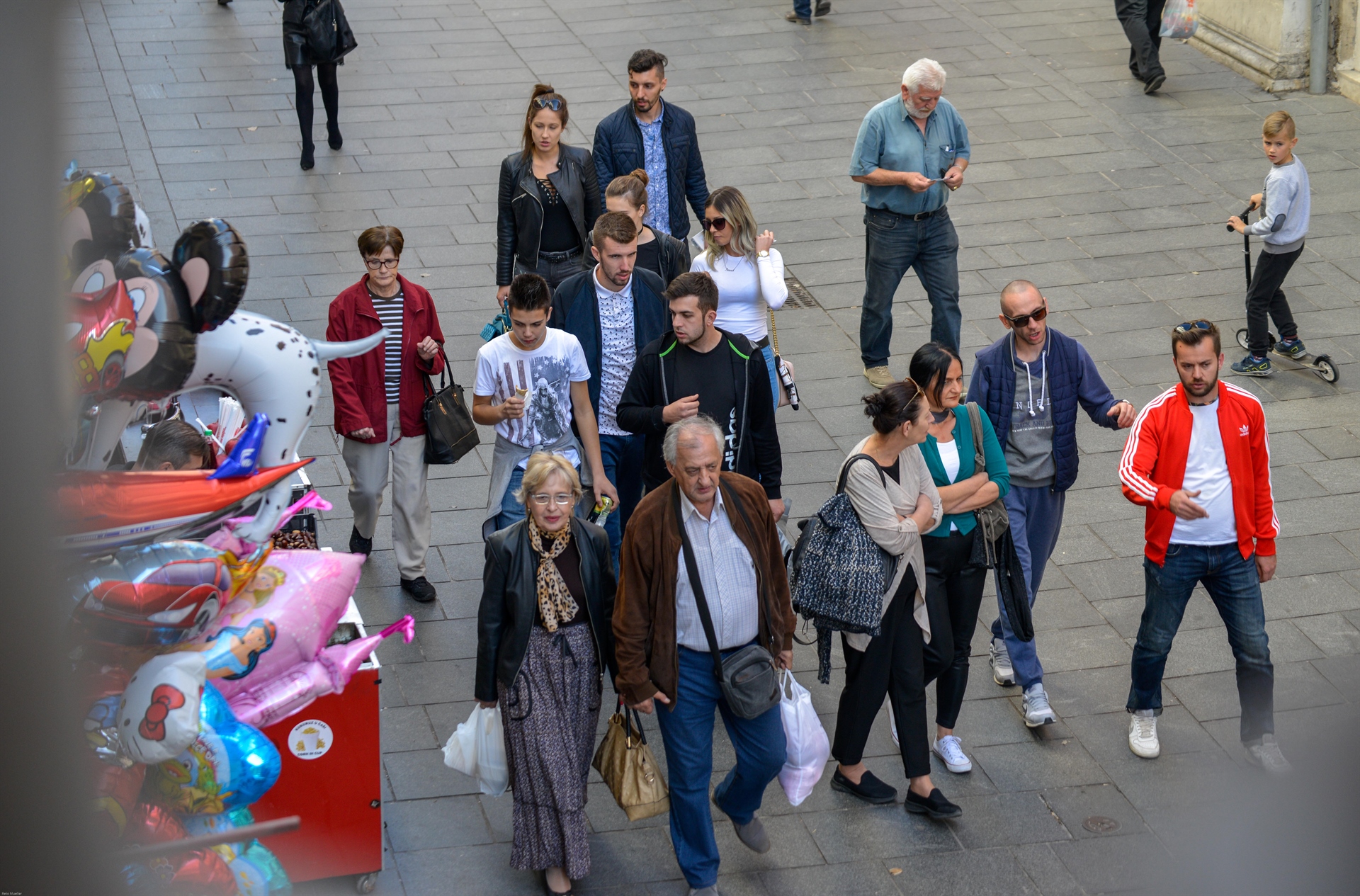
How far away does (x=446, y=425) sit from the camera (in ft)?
22.1

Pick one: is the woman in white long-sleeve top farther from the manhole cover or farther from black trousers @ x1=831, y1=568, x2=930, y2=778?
the manhole cover

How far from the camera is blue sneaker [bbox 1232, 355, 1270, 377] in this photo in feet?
30.3

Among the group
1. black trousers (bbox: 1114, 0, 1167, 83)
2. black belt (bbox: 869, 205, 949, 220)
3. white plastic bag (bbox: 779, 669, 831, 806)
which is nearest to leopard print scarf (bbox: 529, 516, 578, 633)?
white plastic bag (bbox: 779, 669, 831, 806)

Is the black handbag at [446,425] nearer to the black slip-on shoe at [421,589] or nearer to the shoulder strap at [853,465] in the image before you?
the black slip-on shoe at [421,589]

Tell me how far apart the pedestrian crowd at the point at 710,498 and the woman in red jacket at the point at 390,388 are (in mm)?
13

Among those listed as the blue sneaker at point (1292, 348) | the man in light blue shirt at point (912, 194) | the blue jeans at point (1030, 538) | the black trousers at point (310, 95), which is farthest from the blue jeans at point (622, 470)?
the black trousers at point (310, 95)

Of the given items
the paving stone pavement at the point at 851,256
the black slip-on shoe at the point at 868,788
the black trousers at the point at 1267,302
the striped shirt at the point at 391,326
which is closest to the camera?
the paving stone pavement at the point at 851,256

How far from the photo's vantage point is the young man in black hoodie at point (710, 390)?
6008mm

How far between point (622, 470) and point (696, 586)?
2020 millimetres

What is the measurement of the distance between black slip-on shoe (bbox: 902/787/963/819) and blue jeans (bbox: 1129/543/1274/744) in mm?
1016

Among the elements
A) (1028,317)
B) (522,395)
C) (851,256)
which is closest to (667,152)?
(851,256)

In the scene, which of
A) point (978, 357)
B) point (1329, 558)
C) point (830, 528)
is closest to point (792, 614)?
point (830, 528)

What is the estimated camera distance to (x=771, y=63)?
15273 millimetres

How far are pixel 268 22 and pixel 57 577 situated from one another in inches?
660
